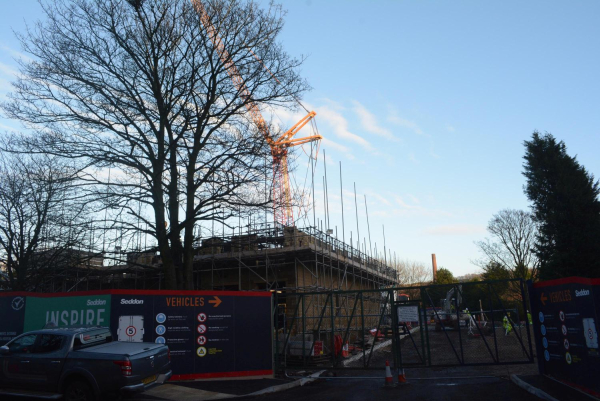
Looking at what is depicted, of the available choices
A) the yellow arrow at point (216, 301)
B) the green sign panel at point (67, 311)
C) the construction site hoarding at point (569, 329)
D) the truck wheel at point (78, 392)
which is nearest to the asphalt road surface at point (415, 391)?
the construction site hoarding at point (569, 329)

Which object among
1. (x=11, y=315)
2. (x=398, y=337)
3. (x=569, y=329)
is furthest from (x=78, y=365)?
(x=569, y=329)

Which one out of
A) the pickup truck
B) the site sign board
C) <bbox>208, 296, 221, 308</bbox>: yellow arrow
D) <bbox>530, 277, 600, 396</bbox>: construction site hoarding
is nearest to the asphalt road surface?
<bbox>530, 277, 600, 396</bbox>: construction site hoarding

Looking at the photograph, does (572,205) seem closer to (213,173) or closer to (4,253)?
(213,173)

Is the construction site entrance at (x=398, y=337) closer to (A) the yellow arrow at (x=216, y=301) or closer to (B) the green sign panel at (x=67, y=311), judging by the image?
(A) the yellow arrow at (x=216, y=301)

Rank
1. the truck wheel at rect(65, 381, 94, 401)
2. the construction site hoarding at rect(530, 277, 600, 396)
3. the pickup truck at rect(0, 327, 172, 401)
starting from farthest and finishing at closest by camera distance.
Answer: the truck wheel at rect(65, 381, 94, 401) < the pickup truck at rect(0, 327, 172, 401) < the construction site hoarding at rect(530, 277, 600, 396)

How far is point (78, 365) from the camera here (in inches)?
368

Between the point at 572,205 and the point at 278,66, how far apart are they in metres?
22.1

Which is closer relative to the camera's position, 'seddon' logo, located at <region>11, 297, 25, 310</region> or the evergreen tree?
'seddon' logo, located at <region>11, 297, 25, 310</region>

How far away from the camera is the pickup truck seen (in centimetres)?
902

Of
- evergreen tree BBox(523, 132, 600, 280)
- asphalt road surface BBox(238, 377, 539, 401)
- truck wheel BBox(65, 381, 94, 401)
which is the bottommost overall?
asphalt road surface BBox(238, 377, 539, 401)

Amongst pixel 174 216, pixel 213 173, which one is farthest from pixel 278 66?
pixel 174 216

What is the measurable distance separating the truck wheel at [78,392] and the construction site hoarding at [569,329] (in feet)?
32.3

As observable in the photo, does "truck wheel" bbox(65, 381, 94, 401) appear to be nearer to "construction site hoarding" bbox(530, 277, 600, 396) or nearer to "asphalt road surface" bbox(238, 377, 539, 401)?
"asphalt road surface" bbox(238, 377, 539, 401)

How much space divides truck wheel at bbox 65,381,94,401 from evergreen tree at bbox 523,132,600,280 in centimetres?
2721
